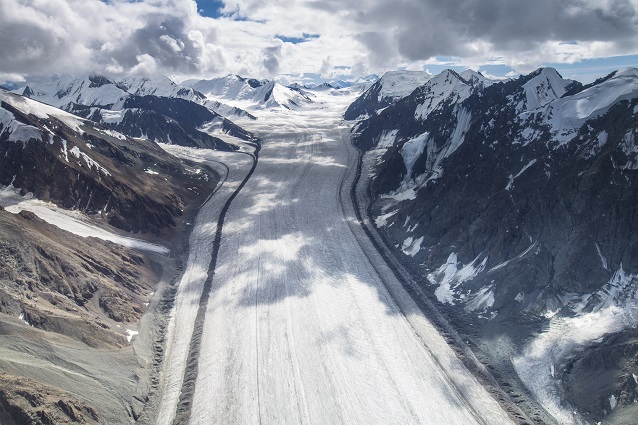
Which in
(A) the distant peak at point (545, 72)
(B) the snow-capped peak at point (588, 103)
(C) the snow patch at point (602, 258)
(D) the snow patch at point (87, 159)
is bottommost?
(C) the snow patch at point (602, 258)

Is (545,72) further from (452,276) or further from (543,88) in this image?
(452,276)

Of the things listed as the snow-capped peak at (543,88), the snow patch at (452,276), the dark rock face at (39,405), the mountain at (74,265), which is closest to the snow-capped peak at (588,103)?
the snow-capped peak at (543,88)

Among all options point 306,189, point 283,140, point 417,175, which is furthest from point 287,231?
point 283,140

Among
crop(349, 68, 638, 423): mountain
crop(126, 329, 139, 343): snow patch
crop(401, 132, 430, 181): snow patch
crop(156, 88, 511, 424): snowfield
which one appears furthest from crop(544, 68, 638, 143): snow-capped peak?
crop(126, 329, 139, 343): snow patch

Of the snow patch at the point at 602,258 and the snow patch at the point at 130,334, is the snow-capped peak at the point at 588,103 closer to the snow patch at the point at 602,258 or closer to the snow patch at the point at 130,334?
the snow patch at the point at 602,258

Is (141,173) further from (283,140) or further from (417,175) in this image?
(283,140)

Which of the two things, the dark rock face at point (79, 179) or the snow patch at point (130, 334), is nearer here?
the snow patch at point (130, 334)
